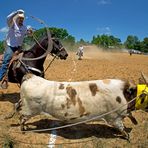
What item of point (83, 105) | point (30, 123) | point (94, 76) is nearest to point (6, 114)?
point (30, 123)

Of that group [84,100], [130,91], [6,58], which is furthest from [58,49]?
[130,91]

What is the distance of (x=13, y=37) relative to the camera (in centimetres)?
1289

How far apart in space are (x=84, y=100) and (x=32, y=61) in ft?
12.1

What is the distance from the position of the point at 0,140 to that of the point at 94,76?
11.1 m

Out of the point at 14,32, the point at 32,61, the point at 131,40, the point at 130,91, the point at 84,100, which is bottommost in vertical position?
the point at 84,100

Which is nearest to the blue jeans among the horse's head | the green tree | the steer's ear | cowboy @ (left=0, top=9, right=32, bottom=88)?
cowboy @ (left=0, top=9, right=32, bottom=88)

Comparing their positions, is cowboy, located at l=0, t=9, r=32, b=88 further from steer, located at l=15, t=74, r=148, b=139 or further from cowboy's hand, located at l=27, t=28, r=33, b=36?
steer, located at l=15, t=74, r=148, b=139

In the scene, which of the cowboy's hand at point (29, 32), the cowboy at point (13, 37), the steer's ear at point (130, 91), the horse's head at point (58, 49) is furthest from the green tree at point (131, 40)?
the steer's ear at point (130, 91)

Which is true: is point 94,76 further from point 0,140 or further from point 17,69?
point 0,140

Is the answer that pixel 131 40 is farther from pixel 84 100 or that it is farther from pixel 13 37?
pixel 84 100

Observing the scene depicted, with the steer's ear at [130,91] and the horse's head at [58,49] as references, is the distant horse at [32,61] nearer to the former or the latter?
the horse's head at [58,49]

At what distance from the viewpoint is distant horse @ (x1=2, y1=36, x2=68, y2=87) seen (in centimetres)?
1228

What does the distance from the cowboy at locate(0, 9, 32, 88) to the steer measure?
11.7ft

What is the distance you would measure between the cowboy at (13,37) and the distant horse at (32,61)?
0.33 metres
